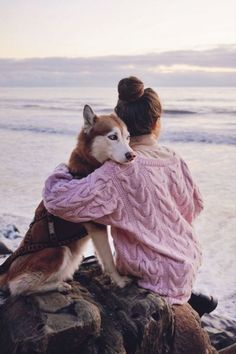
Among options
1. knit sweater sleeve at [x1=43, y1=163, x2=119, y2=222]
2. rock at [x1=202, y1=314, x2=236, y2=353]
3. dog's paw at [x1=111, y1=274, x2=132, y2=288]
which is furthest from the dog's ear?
rock at [x1=202, y1=314, x2=236, y2=353]

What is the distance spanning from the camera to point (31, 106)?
33656 mm

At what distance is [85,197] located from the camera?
3.04m

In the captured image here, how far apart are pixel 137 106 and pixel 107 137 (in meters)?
0.29

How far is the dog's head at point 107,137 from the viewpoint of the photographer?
3092 millimetres

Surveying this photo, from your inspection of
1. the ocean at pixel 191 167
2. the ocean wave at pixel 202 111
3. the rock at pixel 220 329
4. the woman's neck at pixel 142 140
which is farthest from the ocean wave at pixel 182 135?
the woman's neck at pixel 142 140

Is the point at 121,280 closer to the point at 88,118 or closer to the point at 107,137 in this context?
the point at 107,137

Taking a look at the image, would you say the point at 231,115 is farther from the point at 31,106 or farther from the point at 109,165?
the point at 109,165

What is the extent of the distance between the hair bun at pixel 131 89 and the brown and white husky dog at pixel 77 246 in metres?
0.14

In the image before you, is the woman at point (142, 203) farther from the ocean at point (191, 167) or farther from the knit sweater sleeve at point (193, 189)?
the ocean at point (191, 167)

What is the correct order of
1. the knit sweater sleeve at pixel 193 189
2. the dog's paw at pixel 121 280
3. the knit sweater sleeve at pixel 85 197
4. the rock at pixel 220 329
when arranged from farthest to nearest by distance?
the rock at pixel 220 329
the knit sweater sleeve at pixel 193 189
the dog's paw at pixel 121 280
the knit sweater sleeve at pixel 85 197

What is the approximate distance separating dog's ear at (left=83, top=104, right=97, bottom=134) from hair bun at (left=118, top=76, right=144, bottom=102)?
225mm

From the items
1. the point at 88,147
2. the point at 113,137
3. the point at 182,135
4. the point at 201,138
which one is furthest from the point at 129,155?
the point at 182,135

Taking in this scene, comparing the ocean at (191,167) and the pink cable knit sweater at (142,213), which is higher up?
the pink cable knit sweater at (142,213)

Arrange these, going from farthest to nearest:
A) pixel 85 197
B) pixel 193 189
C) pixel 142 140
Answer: pixel 193 189 → pixel 142 140 → pixel 85 197
